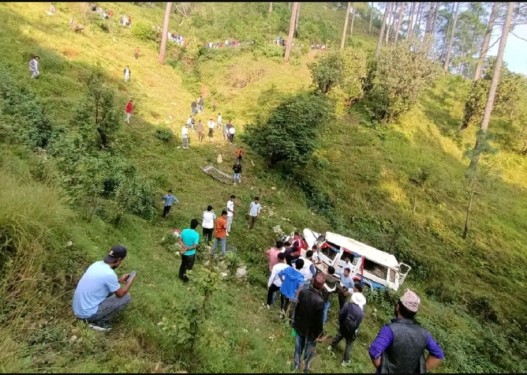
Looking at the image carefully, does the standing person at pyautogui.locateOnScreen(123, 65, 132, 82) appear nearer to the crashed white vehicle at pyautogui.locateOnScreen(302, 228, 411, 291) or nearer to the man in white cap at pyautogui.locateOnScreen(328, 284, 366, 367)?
the crashed white vehicle at pyautogui.locateOnScreen(302, 228, 411, 291)

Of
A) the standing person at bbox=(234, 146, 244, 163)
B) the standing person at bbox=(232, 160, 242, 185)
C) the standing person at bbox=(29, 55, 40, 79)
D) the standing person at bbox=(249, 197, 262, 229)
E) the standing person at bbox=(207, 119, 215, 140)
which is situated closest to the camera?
the standing person at bbox=(249, 197, 262, 229)

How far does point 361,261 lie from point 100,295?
929 cm

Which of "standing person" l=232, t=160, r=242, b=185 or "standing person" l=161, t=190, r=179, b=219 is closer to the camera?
"standing person" l=161, t=190, r=179, b=219

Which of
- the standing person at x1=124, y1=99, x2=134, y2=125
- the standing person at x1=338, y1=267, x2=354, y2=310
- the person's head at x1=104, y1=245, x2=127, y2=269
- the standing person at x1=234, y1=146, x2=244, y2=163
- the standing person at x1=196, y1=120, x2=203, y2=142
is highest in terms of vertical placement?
the standing person at x1=124, y1=99, x2=134, y2=125

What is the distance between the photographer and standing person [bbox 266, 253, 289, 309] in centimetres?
830

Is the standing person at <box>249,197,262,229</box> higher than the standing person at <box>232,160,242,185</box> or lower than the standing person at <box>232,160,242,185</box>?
lower

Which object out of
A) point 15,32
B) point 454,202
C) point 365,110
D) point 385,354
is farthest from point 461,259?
point 15,32

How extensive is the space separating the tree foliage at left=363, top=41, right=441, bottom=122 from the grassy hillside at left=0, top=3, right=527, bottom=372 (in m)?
1.35

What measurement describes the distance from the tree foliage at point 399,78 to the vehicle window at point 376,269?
14.7 metres

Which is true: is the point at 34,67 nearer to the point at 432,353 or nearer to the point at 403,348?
the point at 403,348

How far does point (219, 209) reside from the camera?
14.6 meters

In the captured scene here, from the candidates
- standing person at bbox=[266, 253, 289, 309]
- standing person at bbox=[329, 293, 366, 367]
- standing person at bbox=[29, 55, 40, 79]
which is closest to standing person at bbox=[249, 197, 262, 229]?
standing person at bbox=[266, 253, 289, 309]

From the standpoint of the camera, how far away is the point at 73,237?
6.93 meters

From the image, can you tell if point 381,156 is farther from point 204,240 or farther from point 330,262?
point 204,240
